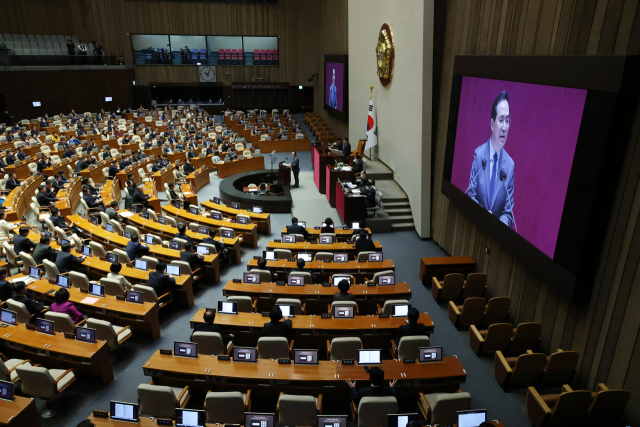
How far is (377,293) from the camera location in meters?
7.33

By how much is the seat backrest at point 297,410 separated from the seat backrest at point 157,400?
120 cm

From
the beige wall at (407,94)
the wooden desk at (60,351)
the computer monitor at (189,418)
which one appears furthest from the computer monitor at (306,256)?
the computer monitor at (189,418)

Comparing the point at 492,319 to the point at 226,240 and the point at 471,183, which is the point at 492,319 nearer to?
the point at 471,183

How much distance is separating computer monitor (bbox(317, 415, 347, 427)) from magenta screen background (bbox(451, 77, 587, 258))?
12.0ft

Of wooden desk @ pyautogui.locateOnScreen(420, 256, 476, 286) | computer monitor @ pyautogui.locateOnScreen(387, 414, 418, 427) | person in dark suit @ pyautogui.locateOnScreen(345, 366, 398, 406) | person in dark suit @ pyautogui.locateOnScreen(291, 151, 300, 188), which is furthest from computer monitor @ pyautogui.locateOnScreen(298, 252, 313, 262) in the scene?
person in dark suit @ pyautogui.locateOnScreen(291, 151, 300, 188)

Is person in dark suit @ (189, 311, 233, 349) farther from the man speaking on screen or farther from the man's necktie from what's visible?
the man's necktie

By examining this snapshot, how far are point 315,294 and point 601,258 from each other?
4131 mm

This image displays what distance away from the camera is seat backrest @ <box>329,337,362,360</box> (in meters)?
5.58

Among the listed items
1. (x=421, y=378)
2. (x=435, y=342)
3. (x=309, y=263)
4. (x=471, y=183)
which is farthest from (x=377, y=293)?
(x=471, y=183)

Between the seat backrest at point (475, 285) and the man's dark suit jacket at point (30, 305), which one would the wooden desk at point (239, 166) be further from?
the seat backrest at point (475, 285)

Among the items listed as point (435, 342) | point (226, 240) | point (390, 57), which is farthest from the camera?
point (390, 57)

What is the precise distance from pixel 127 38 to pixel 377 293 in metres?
28.8

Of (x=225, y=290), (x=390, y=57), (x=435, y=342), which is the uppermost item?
(x=390, y=57)

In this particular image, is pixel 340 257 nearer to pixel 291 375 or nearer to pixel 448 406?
pixel 291 375
